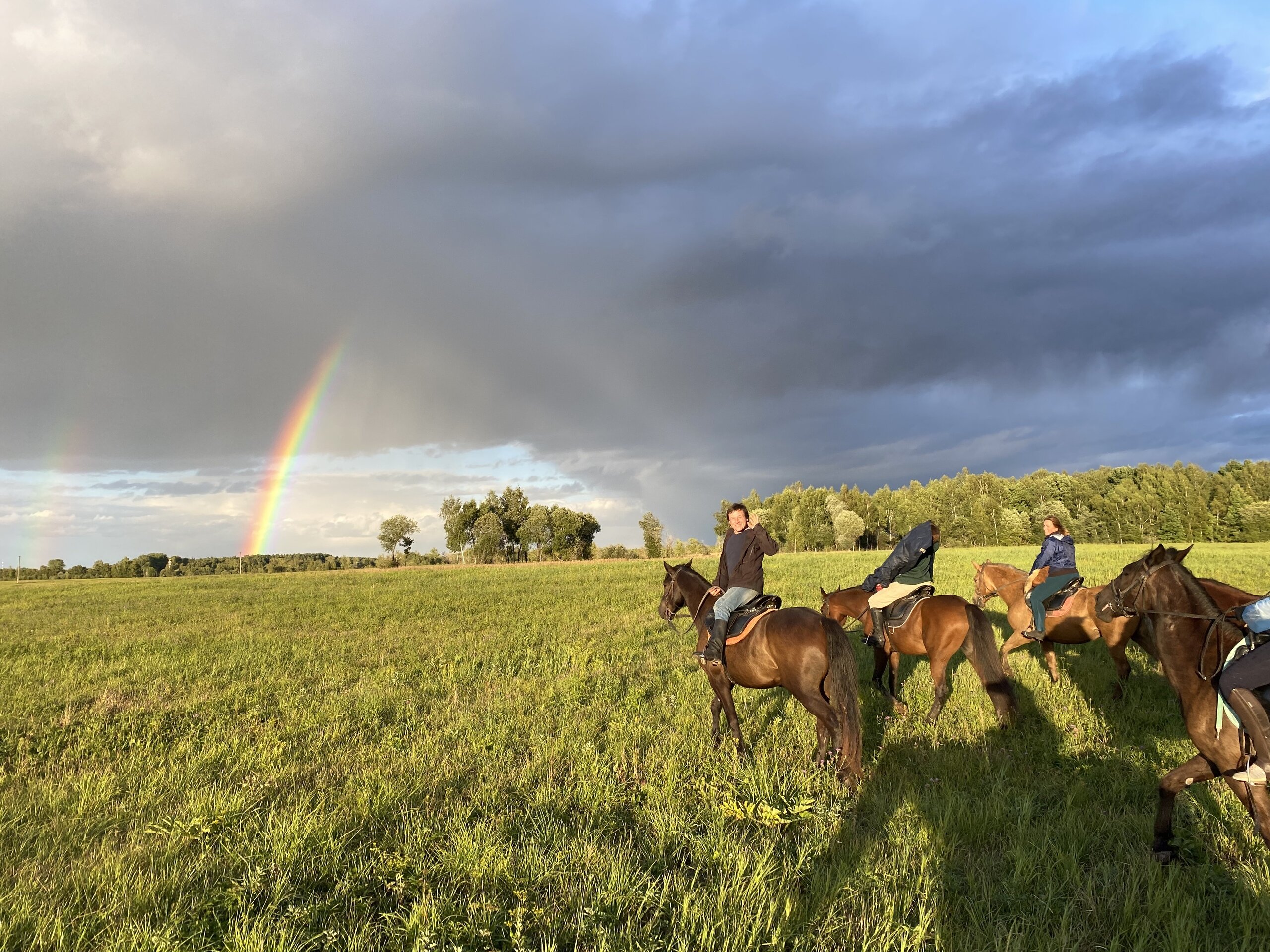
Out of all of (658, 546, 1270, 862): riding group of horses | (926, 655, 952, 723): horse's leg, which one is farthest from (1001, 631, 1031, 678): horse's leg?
(926, 655, 952, 723): horse's leg

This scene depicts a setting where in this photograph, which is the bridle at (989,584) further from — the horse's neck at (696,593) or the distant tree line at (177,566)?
the distant tree line at (177,566)

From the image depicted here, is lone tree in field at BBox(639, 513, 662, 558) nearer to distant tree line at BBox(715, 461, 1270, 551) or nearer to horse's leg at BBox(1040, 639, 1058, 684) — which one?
distant tree line at BBox(715, 461, 1270, 551)

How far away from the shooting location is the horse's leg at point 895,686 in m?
8.73

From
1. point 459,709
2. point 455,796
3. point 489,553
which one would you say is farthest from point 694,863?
point 489,553

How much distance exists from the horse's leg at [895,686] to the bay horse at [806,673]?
2.40 metres

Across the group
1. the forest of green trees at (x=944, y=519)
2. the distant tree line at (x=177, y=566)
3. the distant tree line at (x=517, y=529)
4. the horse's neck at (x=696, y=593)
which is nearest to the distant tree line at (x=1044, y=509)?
the forest of green trees at (x=944, y=519)

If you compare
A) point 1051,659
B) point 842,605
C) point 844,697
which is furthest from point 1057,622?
point 844,697

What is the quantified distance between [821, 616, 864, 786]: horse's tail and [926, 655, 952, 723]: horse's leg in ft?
8.51

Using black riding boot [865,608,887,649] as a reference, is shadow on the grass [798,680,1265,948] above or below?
below

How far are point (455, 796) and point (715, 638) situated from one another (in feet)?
11.4

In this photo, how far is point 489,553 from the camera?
9831 centimetres

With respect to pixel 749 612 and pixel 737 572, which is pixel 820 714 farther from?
pixel 737 572

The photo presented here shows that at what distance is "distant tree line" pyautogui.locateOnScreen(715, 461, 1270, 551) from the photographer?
99750mm

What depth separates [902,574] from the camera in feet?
31.3
